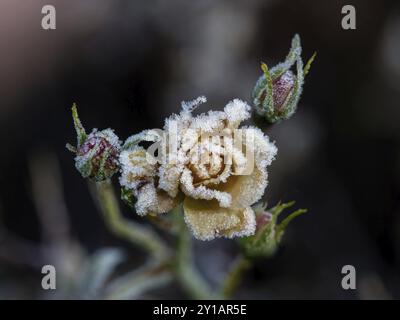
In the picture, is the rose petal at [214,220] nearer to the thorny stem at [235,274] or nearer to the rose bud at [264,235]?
the rose bud at [264,235]

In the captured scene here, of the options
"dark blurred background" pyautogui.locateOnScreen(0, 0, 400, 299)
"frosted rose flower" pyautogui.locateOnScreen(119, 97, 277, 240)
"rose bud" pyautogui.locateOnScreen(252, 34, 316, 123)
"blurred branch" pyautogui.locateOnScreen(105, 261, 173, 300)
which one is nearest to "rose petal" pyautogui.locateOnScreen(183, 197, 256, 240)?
"frosted rose flower" pyautogui.locateOnScreen(119, 97, 277, 240)

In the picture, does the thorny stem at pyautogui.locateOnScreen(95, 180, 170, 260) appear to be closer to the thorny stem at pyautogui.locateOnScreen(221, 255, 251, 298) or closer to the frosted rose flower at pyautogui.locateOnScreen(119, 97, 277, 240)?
the thorny stem at pyautogui.locateOnScreen(221, 255, 251, 298)

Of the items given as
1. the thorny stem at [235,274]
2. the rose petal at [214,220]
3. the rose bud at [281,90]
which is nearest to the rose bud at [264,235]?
the thorny stem at [235,274]


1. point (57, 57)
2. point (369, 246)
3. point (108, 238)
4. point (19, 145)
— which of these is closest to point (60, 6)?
point (57, 57)

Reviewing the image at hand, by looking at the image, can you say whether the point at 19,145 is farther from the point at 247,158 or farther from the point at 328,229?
the point at 247,158

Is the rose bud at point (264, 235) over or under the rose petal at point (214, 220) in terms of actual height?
over

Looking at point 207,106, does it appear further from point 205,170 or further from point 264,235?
point 205,170

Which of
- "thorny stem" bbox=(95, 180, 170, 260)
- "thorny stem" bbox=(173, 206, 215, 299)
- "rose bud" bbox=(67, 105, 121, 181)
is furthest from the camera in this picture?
"thorny stem" bbox=(173, 206, 215, 299)
